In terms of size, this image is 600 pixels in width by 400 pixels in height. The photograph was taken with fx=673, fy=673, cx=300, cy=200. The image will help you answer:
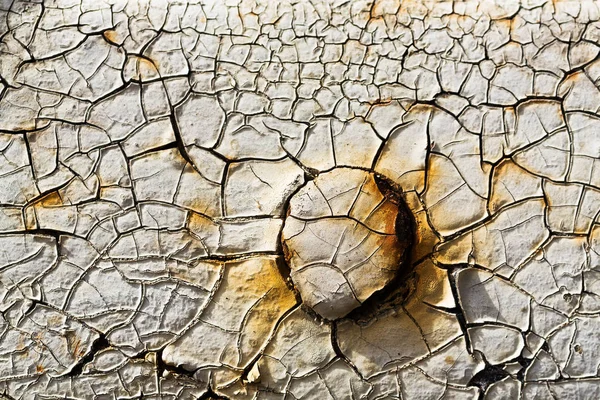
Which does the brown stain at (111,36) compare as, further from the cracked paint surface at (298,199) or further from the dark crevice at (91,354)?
the dark crevice at (91,354)

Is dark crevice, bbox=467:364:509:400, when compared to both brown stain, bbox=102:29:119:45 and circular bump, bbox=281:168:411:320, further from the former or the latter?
brown stain, bbox=102:29:119:45

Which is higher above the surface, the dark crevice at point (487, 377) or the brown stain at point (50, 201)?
the brown stain at point (50, 201)

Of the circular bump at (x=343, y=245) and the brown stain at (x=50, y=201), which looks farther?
the brown stain at (x=50, y=201)

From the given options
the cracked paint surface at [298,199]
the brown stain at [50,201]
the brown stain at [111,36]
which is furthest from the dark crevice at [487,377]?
the brown stain at [111,36]

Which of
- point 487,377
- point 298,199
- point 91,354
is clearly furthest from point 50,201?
point 487,377

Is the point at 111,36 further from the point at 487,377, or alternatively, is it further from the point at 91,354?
the point at 487,377

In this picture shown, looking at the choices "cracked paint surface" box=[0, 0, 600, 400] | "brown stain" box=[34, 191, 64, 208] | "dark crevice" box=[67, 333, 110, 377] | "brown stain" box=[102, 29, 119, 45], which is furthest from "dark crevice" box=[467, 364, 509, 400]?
"brown stain" box=[102, 29, 119, 45]

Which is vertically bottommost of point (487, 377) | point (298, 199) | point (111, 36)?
point (487, 377)
